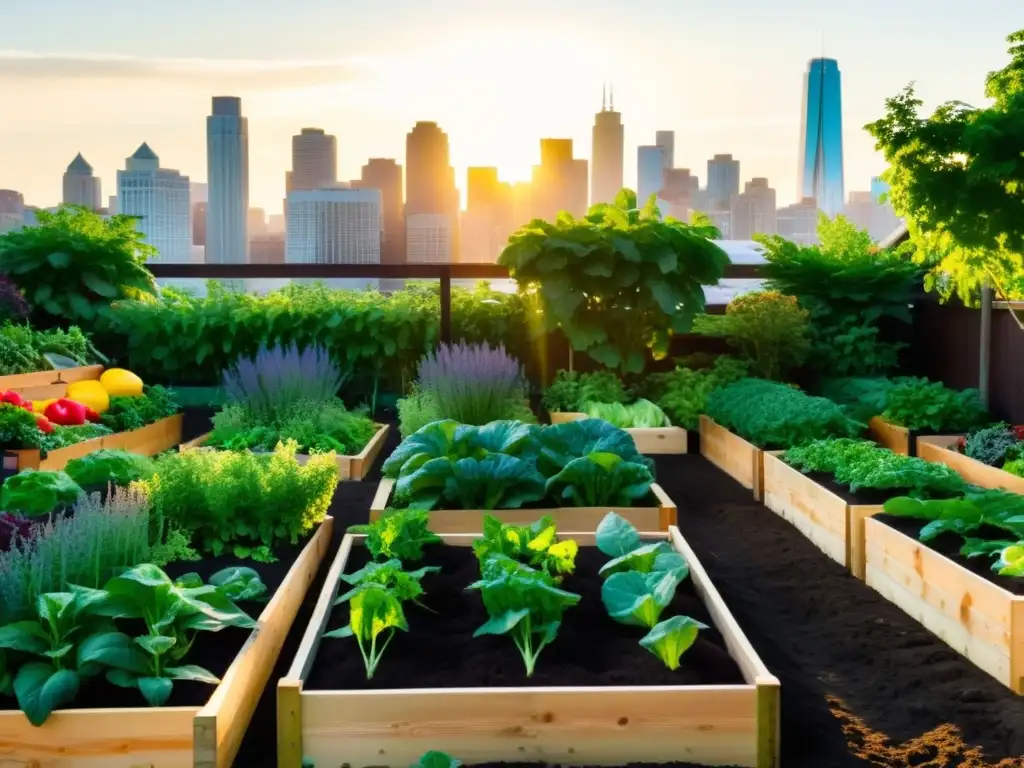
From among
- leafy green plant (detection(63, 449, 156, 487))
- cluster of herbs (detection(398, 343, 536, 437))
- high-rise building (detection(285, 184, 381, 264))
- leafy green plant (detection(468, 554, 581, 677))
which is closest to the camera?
leafy green plant (detection(468, 554, 581, 677))

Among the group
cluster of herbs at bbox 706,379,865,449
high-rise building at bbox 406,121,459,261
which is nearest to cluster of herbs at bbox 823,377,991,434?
cluster of herbs at bbox 706,379,865,449

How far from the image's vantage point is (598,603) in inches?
132

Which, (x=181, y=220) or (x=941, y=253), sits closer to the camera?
(x=941, y=253)

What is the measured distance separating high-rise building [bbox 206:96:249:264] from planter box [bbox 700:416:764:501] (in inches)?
370

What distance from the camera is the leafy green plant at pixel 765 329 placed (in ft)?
26.8

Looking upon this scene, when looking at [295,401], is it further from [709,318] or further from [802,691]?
[802,691]

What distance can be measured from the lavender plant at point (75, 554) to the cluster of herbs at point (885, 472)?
3042mm

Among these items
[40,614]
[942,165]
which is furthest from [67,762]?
[942,165]

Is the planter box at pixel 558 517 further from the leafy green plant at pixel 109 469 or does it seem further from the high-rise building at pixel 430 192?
the high-rise building at pixel 430 192

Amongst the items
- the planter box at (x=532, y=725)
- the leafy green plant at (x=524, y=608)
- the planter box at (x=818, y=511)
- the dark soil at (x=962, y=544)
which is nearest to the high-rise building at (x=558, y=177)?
the planter box at (x=818, y=511)

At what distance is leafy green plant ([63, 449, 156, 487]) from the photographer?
14.4 feet

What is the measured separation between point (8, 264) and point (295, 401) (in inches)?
148

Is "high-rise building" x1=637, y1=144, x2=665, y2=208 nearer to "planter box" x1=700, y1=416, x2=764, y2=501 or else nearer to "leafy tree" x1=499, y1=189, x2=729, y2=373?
"leafy tree" x1=499, y1=189, x2=729, y2=373

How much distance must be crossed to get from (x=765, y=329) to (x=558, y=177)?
10504 millimetres
